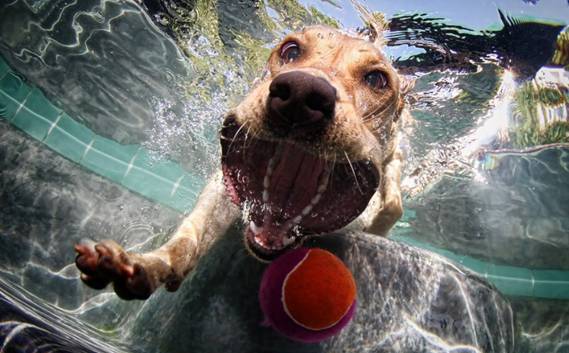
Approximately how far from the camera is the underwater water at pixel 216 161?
2914 millimetres

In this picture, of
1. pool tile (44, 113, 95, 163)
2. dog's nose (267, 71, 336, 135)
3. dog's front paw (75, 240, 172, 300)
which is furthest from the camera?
pool tile (44, 113, 95, 163)

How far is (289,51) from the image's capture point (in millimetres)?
3000

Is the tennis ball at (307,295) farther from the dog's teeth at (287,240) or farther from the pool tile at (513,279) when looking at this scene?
the pool tile at (513,279)

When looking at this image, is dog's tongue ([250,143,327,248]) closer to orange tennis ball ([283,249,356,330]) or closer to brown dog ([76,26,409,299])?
brown dog ([76,26,409,299])

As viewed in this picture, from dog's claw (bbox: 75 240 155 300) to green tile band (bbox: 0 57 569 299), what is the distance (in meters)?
16.9

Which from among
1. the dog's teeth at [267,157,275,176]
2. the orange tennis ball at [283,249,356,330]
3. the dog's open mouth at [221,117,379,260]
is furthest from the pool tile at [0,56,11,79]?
the orange tennis ball at [283,249,356,330]

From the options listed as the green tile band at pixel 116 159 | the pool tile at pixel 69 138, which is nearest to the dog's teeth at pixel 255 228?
the green tile band at pixel 116 159

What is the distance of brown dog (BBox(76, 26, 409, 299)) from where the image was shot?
6.31 ft

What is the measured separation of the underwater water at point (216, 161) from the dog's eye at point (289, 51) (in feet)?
5.14

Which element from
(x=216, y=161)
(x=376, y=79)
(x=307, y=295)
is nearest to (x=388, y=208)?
(x=376, y=79)

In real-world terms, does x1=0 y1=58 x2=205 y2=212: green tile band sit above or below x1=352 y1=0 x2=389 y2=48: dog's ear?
below

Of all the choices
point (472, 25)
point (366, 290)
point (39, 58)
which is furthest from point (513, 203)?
point (39, 58)

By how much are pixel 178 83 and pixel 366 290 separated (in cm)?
935

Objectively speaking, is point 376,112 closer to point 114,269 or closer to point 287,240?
point 287,240
